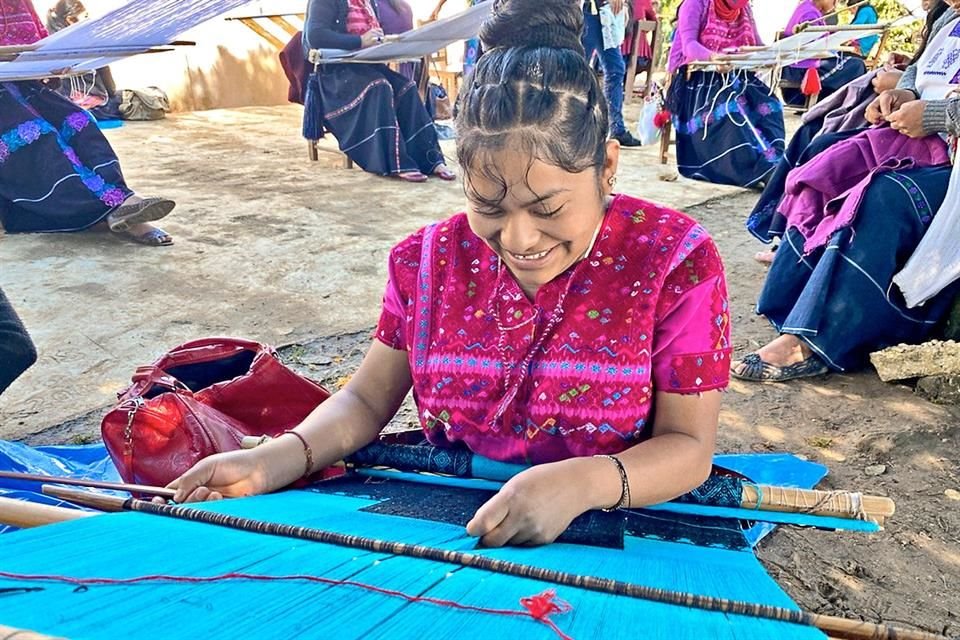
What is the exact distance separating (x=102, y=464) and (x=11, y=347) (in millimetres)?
496

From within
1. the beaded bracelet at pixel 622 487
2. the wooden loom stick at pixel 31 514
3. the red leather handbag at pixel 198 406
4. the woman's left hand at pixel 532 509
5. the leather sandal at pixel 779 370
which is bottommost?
the leather sandal at pixel 779 370

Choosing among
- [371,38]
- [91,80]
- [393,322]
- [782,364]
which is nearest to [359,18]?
[371,38]

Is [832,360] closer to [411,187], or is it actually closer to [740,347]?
[740,347]

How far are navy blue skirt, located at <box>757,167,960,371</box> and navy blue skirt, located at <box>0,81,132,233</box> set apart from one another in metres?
3.83

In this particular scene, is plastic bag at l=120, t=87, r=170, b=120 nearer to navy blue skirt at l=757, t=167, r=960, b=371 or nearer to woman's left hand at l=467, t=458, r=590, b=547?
navy blue skirt at l=757, t=167, r=960, b=371

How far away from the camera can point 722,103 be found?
20.0 ft

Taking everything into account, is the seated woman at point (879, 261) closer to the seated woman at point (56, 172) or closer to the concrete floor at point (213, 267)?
the concrete floor at point (213, 267)

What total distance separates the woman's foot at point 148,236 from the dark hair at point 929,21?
3.90 m

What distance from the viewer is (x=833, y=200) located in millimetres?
3219

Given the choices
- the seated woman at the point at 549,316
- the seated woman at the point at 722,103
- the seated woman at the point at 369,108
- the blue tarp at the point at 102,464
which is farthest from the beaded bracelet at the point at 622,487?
the seated woman at the point at 369,108

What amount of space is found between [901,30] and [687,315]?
1097 centimetres

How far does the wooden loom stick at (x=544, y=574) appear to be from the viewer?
753 mm

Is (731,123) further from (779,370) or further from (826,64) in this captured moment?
(779,370)

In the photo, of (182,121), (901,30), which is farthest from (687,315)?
(901,30)
